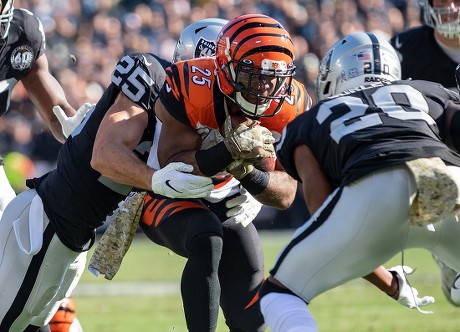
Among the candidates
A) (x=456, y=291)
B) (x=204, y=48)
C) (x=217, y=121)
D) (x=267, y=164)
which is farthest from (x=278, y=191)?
(x=456, y=291)

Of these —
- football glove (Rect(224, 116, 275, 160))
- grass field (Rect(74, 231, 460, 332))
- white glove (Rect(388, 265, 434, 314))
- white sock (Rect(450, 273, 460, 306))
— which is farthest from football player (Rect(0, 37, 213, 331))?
grass field (Rect(74, 231, 460, 332))

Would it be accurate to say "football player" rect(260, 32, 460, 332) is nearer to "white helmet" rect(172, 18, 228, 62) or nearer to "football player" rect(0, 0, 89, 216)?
"white helmet" rect(172, 18, 228, 62)

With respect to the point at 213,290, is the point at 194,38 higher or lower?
higher

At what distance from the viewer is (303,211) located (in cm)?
1413

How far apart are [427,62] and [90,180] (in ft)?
9.48

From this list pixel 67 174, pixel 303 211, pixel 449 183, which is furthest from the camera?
pixel 303 211

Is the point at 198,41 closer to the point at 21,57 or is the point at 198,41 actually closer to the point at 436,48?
the point at 21,57

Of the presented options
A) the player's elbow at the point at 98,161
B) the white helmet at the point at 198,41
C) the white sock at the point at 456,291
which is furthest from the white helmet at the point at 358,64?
the white sock at the point at 456,291

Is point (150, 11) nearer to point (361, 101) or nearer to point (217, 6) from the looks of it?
point (217, 6)

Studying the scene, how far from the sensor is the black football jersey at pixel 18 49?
224 inches

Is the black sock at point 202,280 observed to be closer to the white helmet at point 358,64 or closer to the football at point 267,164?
the football at point 267,164

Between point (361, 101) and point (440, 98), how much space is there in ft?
1.25

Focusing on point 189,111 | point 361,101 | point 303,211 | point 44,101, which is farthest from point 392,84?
point 303,211

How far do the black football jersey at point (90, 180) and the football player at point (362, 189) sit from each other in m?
0.96
